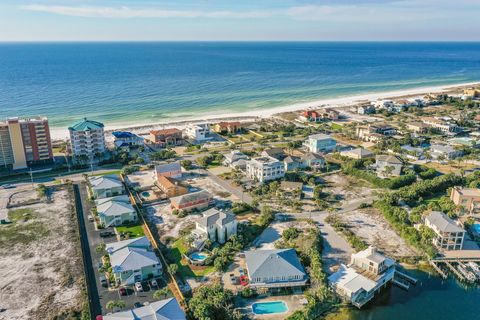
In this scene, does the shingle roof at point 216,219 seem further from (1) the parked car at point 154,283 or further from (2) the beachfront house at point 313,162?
(2) the beachfront house at point 313,162

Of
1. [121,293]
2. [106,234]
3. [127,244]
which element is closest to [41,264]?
[106,234]

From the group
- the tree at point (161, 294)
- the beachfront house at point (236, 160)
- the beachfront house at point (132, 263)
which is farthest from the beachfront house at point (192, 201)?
the tree at point (161, 294)

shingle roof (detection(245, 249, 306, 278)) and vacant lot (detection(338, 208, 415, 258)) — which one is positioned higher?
shingle roof (detection(245, 249, 306, 278))

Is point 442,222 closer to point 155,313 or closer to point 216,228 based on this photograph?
point 216,228

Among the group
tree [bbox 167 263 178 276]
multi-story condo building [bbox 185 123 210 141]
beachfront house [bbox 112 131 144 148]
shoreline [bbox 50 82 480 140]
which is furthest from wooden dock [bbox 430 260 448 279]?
shoreline [bbox 50 82 480 140]

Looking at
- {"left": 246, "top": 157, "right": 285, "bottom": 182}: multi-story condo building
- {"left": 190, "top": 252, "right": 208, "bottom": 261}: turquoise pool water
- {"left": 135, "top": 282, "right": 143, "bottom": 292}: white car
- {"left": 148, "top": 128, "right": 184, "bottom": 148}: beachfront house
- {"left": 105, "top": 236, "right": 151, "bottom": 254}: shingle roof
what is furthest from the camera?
{"left": 148, "top": 128, "right": 184, "bottom": 148}: beachfront house

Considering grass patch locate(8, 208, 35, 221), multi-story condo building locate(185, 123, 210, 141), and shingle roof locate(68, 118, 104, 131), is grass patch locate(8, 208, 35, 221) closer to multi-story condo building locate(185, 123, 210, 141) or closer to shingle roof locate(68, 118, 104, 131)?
shingle roof locate(68, 118, 104, 131)
